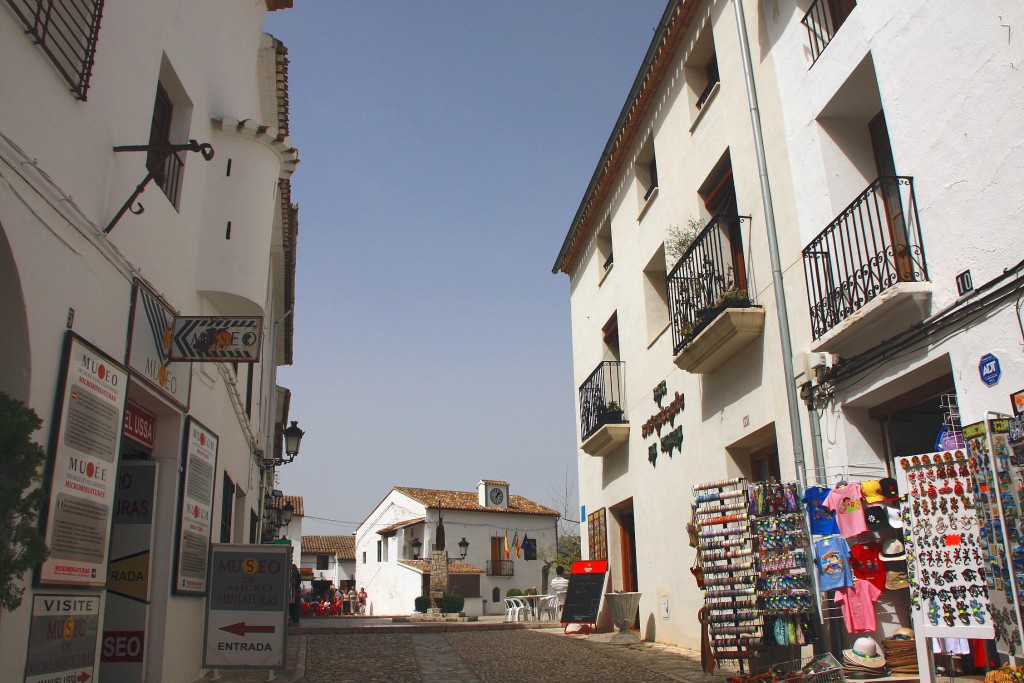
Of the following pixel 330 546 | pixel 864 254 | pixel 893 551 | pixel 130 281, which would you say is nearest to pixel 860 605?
pixel 893 551

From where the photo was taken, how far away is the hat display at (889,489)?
6250 mm

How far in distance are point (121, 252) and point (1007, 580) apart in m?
6.38

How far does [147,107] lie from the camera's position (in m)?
6.70

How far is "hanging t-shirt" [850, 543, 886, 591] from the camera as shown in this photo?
637 cm

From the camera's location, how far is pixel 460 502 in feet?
155

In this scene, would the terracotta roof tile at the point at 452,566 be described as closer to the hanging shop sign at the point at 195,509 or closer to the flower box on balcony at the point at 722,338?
the hanging shop sign at the point at 195,509

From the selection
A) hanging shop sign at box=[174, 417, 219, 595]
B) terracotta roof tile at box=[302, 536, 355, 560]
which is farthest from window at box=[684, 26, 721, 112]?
terracotta roof tile at box=[302, 536, 355, 560]

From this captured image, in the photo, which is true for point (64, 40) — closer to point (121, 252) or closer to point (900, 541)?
point (121, 252)

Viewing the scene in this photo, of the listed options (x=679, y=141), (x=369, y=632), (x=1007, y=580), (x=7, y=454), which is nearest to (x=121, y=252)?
(x=7, y=454)

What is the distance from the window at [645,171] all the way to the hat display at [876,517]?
307 inches

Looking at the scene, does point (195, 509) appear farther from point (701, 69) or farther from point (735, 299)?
point (701, 69)

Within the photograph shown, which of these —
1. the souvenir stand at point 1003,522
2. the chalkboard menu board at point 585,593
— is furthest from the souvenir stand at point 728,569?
the chalkboard menu board at point 585,593

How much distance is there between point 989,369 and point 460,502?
43243mm

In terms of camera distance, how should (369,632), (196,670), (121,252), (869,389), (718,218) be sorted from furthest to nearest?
1. (369,632)
2. (718,218)
3. (196,670)
4. (869,389)
5. (121,252)
